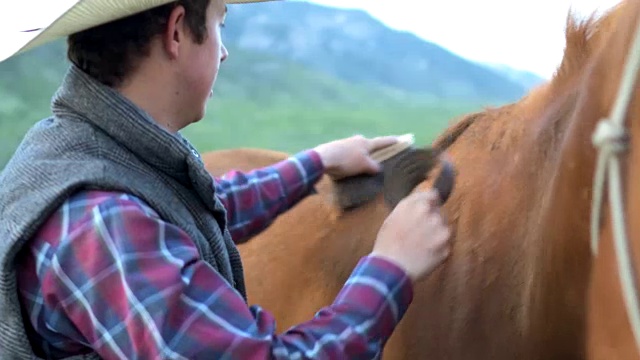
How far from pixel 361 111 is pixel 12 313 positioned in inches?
161

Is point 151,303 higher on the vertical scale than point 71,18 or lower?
lower

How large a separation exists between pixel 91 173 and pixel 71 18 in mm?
147

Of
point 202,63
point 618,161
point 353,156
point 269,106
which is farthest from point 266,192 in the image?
point 269,106

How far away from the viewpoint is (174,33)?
2.92 ft

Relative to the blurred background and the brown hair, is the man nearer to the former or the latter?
Answer: the brown hair

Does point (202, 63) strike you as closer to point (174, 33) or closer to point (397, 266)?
point (174, 33)

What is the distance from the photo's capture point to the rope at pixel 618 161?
61 centimetres

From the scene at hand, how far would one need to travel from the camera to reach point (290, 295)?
132 cm

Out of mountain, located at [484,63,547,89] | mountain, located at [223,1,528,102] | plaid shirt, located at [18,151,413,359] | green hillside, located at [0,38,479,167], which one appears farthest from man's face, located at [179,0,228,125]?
mountain, located at [223,1,528,102]

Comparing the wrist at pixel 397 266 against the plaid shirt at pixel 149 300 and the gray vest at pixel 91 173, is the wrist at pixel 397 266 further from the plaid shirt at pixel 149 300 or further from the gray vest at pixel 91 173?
the gray vest at pixel 91 173

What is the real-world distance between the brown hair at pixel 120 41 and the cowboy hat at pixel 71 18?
2 centimetres

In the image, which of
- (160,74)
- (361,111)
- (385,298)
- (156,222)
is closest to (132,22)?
(160,74)

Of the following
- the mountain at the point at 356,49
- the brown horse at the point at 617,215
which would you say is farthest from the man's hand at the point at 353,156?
the mountain at the point at 356,49

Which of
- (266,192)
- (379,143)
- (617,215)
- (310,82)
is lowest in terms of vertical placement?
(310,82)
